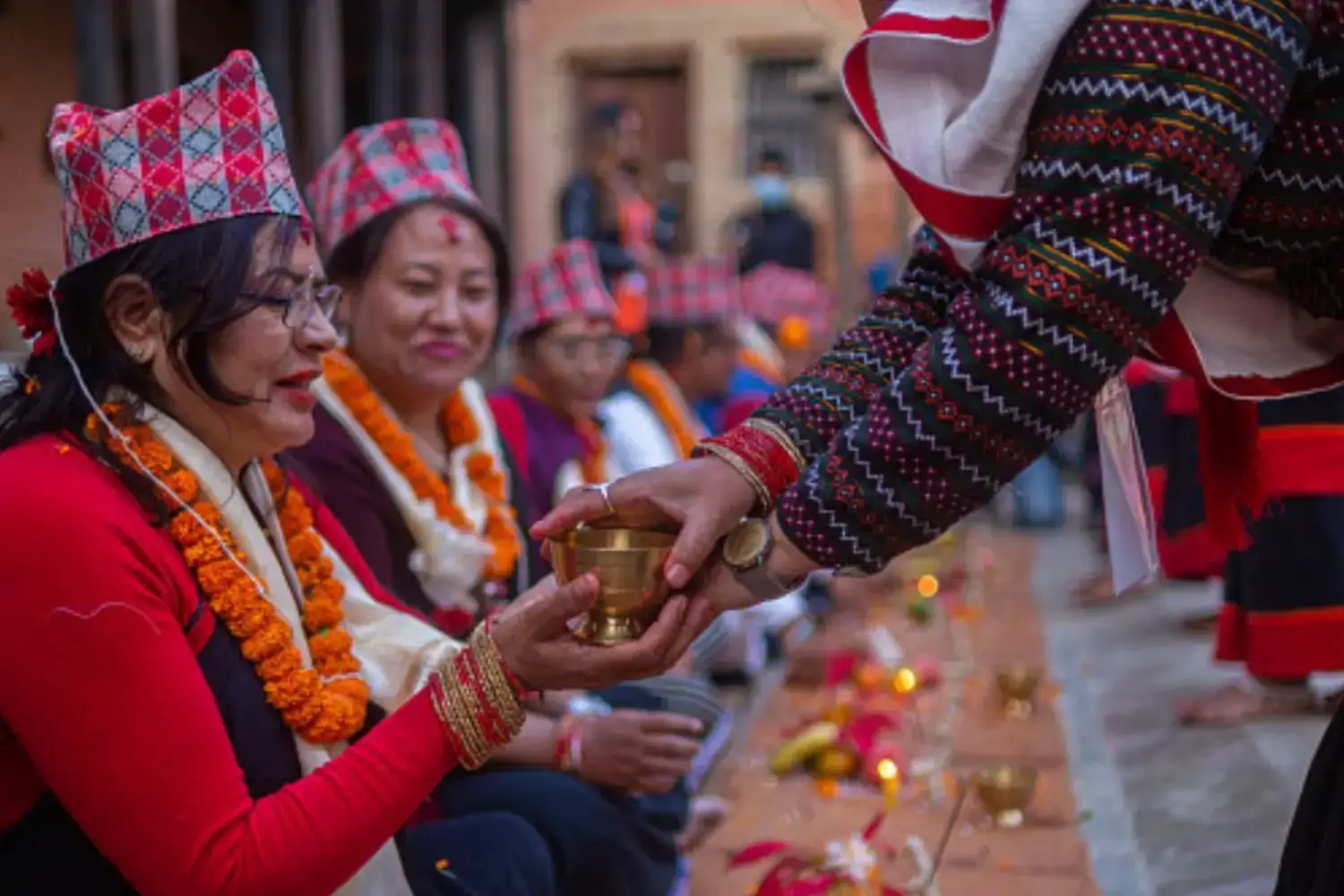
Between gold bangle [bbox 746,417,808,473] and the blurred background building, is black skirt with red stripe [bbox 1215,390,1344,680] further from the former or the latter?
gold bangle [bbox 746,417,808,473]

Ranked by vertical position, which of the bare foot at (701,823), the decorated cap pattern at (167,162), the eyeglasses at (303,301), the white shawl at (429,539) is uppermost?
the decorated cap pattern at (167,162)

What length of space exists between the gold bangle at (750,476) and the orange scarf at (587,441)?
8.27 ft

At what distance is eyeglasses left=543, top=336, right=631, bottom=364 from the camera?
4.44 m

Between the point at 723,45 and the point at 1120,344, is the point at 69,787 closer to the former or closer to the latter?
the point at 1120,344

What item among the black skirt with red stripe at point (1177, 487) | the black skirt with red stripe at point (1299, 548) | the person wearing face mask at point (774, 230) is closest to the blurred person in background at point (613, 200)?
the person wearing face mask at point (774, 230)

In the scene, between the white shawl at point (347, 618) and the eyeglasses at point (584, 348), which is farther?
the eyeglasses at point (584, 348)

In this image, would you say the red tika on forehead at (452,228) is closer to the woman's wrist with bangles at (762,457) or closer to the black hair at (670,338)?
the woman's wrist with bangles at (762,457)

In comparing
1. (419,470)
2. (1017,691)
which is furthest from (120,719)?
(1017,691)

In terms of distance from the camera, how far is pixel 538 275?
4.61 meters

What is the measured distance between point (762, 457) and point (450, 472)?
132 cm

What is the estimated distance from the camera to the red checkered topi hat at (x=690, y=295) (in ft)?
20.1

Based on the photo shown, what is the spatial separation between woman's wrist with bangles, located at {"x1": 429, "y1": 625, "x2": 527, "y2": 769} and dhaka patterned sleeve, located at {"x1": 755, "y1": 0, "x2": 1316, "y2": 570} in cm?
53

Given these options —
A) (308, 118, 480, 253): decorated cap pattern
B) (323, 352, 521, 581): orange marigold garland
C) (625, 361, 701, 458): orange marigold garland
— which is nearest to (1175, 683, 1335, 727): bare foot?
(625, 361, 701, 458): orange marigold garland

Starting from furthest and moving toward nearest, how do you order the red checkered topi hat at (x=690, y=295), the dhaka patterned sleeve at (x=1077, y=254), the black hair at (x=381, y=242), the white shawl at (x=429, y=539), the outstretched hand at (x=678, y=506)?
the red checkered topi hat at (x=690, y=295) < the black hair at (x=381, y=242) < the white shawl at (x=429, y=539) < the outstretched hand at (x=678, y=506) < the dhaka patterned sleeve at (x=1077, y=254)
